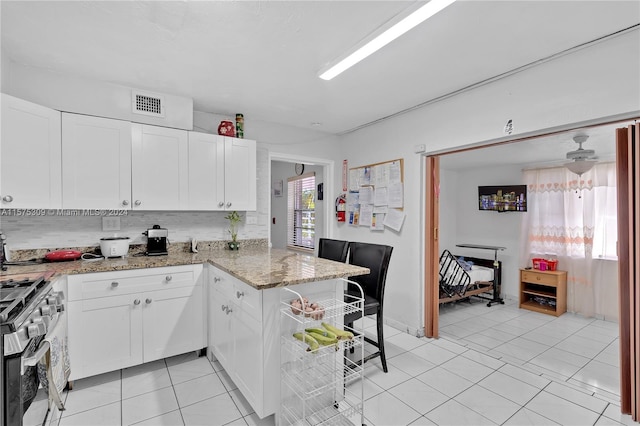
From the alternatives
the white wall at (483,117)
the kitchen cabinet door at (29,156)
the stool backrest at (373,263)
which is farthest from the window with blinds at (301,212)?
the kitchen cabinet door at (29,156)

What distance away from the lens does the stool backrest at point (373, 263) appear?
2.56 m

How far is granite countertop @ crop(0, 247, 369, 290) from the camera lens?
180 centimetres

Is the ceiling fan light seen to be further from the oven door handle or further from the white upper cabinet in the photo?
the oven door handle

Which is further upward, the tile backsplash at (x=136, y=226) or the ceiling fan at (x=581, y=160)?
the ceiling fan at (x=581, y=160)

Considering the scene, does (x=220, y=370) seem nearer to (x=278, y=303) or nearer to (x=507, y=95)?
(x=278, y=303)

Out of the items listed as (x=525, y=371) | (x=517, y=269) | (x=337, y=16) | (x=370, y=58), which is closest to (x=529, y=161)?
(x=517, y=269)

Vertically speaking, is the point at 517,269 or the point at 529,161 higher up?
the point at 529,161

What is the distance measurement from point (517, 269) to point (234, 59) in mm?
4897

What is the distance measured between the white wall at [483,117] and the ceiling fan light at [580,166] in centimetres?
212

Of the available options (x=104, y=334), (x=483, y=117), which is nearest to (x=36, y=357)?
(x=104, y=334)

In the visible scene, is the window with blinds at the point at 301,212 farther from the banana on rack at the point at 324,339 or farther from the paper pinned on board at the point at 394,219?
the banana on rack at the point at 324,339

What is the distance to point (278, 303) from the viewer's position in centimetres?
181

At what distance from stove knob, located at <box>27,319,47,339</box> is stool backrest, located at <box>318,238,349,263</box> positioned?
2.08 m

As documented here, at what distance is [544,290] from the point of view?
4402mm
